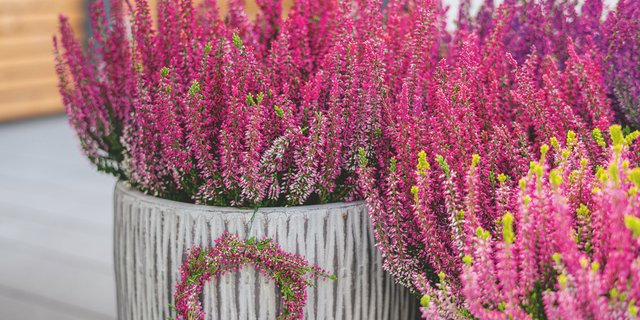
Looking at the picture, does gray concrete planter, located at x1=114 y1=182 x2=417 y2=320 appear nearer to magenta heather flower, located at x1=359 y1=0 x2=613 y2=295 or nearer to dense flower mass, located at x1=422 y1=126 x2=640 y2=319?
magenta heather flower, located at x1=359 y1=0 x2=613 y2=295

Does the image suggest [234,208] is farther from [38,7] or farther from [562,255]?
[38,7]

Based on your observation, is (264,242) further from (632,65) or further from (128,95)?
(632,65)

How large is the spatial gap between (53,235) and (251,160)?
2743 millimetres

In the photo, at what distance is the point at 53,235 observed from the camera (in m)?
3.49

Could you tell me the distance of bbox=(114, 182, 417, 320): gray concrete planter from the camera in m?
1.06

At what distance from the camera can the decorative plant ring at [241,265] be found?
3.39 feet

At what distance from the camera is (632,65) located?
1.18 m

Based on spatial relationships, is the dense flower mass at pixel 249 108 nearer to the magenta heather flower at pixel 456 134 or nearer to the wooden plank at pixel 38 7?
the magenta heather flower at pixel 456 134

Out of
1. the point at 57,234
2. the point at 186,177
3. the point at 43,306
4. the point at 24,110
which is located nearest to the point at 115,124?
the point at 186,177

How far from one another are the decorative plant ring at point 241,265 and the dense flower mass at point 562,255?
23 centimetres

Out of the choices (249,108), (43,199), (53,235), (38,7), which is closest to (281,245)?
(249,108)

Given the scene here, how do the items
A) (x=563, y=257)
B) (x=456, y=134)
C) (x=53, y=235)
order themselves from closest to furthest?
(x=563, y=257) → (x=456, y=134) → (x=53, y=235)

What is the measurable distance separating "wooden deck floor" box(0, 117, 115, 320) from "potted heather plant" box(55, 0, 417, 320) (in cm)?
70

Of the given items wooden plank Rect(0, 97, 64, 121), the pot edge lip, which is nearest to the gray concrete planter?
the pot edge lip
